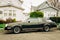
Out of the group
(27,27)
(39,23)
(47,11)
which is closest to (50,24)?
(39,23)

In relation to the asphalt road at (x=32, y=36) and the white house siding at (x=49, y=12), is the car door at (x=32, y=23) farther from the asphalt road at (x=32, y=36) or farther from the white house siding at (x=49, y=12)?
the white house siding at (x=49, y=12)

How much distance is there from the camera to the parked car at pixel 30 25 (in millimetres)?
16844

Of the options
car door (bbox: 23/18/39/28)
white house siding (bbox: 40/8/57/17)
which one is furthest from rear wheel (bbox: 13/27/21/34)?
white house siding (bbox: 40/8/57/17)

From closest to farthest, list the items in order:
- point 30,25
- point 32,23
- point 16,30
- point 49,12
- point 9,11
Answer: point 16,30, point 30,25, point 32,23, point 9,11, point 49,12

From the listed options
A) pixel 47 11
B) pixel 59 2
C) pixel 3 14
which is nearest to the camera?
pixel 3 14

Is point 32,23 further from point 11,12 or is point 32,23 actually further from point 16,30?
point 11,12

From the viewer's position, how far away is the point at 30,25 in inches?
687

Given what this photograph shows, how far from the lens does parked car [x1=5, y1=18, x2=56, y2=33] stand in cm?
1684

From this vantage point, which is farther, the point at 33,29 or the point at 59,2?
the point at 59,2

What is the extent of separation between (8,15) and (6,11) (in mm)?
694

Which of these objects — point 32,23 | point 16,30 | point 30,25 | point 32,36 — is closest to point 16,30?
point 16,30

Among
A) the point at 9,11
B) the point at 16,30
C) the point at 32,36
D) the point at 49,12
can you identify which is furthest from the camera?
the point at 49,12

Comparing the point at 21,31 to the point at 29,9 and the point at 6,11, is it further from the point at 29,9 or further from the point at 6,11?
the point at 29,9

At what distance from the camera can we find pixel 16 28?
1694cm
